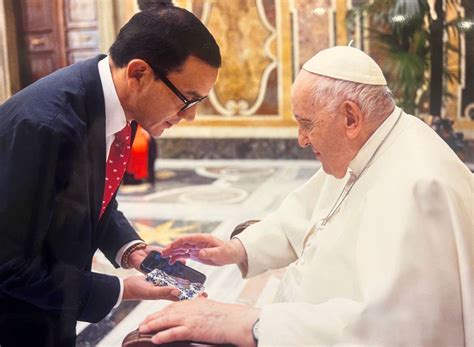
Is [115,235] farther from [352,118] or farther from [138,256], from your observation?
[352,118]

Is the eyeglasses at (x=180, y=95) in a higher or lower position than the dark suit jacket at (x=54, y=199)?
higher

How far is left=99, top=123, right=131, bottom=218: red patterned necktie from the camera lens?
138 centimetres

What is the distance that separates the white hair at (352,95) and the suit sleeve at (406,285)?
187 millimetres

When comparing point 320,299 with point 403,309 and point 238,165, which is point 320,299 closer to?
point 403,309

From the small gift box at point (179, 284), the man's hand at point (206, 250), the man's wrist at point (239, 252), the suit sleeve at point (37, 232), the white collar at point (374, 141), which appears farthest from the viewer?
the man's wrist at point (239, 252)

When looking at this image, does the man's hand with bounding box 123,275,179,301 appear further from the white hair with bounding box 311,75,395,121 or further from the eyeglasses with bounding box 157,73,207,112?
the white hair with bounding box 311,75,395,121

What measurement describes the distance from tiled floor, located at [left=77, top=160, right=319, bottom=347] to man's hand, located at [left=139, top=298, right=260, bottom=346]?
10.5 inches

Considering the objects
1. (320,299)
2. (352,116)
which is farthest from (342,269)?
(352,116)

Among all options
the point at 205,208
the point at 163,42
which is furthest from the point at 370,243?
the point at 205,208

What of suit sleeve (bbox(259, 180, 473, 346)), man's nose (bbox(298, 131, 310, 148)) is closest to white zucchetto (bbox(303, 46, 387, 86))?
man's nose (bbox(298, 131, 310, 148))

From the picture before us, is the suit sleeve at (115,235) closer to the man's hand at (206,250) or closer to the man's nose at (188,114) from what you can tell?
the man's hand at (206,250)

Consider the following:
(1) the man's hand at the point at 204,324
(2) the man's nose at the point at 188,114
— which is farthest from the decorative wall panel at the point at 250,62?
(1) the man's hand at the point at 204,324

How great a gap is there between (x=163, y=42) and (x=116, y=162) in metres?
0.34

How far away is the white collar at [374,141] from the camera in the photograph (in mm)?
1285
